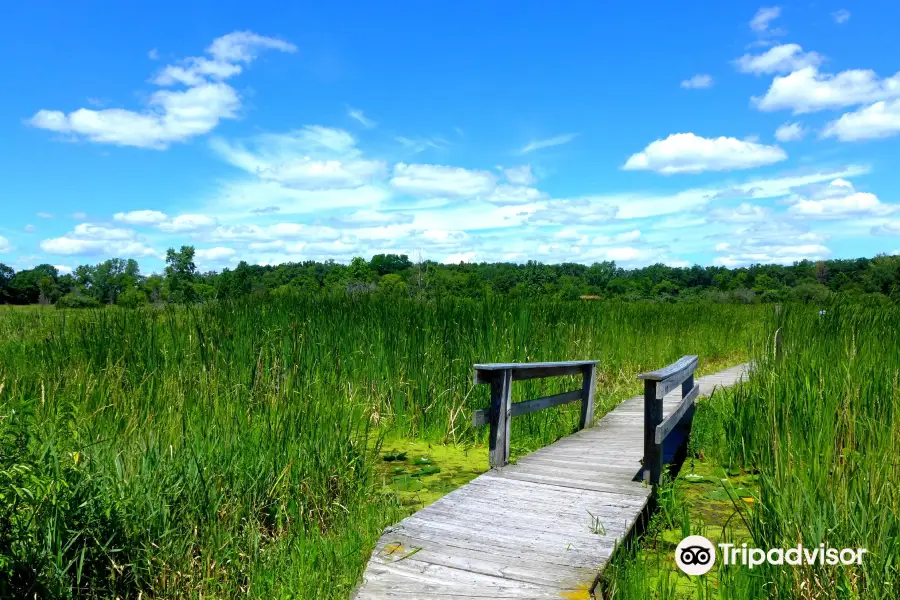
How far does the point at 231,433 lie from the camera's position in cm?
411

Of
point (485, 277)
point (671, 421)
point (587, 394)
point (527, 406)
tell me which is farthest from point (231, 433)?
point (485, 277)

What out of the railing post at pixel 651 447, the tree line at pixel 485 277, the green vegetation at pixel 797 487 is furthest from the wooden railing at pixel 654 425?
the tree line at pixel 485 277

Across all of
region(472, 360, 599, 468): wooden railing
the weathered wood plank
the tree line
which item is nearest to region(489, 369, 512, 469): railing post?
region(472, 360, 599, 468): wooden railing

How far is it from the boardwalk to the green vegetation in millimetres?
257

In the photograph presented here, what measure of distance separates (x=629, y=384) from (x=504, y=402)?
18.5ft

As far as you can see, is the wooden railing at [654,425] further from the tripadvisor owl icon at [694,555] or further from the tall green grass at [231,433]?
the tall green grass at [231,433]

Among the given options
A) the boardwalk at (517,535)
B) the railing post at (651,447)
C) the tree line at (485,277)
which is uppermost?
the tree line at (485,277)

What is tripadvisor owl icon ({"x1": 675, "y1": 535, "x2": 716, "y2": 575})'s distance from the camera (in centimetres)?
360

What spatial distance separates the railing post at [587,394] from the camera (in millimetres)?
6973

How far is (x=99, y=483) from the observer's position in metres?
3.17

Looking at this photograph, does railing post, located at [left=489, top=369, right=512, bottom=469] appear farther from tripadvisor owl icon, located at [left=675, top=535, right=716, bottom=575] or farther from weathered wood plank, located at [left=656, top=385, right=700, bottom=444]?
tripadvisor owl icon, located at [left=675, top=535, right=716, bottom=575]

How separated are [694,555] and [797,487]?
2.62ft

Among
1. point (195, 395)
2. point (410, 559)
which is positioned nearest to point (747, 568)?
point (410, 559)

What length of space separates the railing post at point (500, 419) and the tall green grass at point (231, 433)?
→ 1.04m
